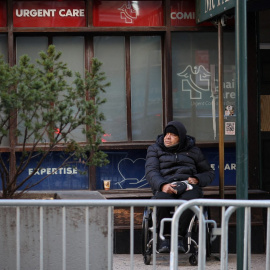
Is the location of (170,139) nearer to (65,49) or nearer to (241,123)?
(65,49)

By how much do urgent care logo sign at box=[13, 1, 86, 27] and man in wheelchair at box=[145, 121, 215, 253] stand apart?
2.05 metres

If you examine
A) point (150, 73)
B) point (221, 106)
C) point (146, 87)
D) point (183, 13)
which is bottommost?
point (221, 106)

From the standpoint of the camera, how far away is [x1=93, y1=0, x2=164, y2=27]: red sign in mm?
10719

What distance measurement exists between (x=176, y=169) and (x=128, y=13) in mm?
2357

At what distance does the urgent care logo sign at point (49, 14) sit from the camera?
10602 mm

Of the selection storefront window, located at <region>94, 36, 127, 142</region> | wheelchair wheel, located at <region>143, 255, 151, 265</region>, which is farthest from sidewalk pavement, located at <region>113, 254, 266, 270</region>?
storefront window, located at <region>94, 36, 127, 142</region>

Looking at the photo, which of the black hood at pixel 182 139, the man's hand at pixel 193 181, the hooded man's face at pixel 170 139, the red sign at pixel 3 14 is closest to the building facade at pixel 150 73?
the red sign at pixel 3 14

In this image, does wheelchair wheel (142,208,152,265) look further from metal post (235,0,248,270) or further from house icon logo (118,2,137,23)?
house icon logo (118,2,137,23)

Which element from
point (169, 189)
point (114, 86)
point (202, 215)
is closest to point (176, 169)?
point (169, 189)

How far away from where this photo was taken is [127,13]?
10.8 meters

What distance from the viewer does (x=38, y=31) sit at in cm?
1061

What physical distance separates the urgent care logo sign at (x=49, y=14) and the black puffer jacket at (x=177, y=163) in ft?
6.77

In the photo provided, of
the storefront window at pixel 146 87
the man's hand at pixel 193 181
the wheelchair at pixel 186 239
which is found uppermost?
the storefront window at pixel 146 87

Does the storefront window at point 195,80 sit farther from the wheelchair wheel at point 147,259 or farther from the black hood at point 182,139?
the wheelchair wheel at point 147,259
